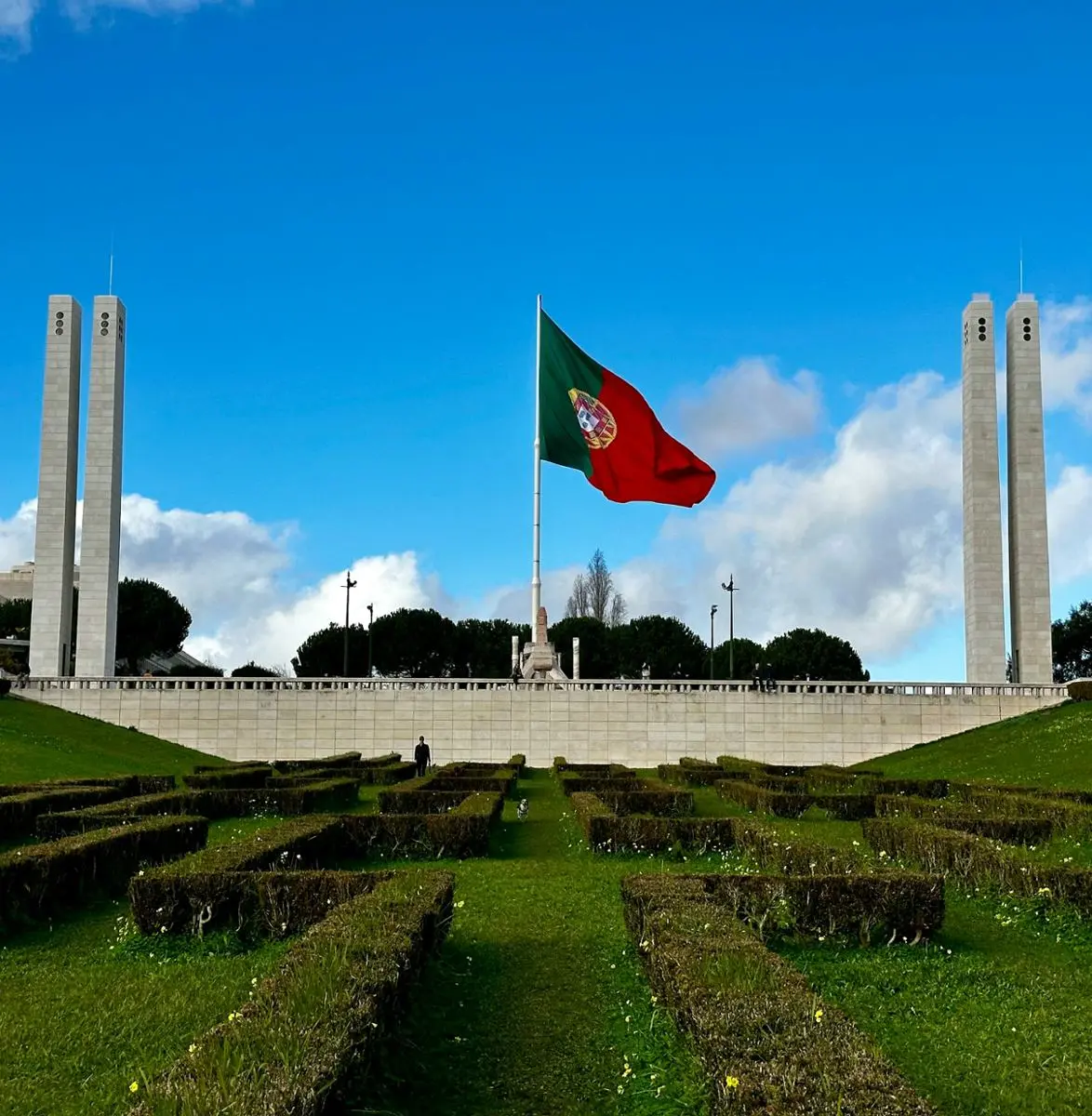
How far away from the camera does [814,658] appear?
76.4 metres

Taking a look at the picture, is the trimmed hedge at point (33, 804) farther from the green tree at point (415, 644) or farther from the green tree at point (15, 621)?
the green tree at point (15, 621)

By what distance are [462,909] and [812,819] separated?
9.72 meters

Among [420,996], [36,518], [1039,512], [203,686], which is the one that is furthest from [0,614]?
[420,996]

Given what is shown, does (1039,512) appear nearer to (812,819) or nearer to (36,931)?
(812,819)

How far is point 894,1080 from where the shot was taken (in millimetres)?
4875

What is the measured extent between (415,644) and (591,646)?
11587 millimetres

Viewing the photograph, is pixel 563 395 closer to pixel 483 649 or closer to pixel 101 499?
pixel 101 499

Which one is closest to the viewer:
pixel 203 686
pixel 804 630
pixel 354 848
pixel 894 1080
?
pixel 894 1080

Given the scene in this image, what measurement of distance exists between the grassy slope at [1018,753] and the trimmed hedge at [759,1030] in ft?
66.1

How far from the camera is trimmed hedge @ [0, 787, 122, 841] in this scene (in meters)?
15.9

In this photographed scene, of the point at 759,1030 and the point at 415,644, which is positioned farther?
the point at 415,644

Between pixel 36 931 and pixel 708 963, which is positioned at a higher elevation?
pixel 708 963

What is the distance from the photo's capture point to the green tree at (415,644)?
255ft

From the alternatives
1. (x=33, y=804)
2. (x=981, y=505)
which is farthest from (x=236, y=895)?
(x=981, y=505)
